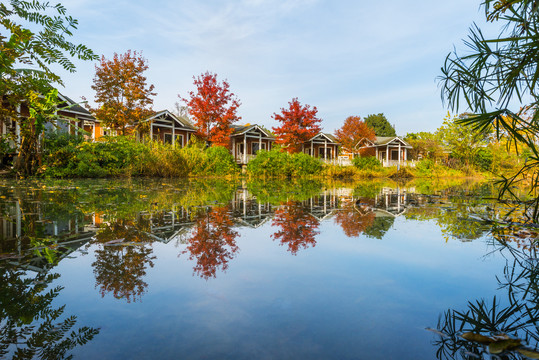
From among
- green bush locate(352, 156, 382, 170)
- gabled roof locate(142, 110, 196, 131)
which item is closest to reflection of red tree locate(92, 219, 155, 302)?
green bush locate(352, 156, 382, 170)

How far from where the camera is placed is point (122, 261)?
6.88ft

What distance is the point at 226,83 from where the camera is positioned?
90.1 ft

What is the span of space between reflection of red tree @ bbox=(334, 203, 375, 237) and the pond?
11 cm

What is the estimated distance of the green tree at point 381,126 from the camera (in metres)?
65.6

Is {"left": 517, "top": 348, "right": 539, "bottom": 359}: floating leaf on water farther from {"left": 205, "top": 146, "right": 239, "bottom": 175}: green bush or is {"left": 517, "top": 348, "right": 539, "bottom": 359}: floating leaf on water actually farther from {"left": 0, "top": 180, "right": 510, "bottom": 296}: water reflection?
{"left": 205, "top": 146, "right": 239, "bottom": 175}: green bush

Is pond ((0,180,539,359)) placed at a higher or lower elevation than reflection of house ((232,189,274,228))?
lower

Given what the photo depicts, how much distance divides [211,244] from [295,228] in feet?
3.60

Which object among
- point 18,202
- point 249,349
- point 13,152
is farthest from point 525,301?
point 13,152

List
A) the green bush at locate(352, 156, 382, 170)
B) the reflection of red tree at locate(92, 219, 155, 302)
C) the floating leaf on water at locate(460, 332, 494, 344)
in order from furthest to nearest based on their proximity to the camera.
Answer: the green bush at locate(352, 156, 382, 170) → the reflection of red tree at locate(92, 219, 155, 302) → the floating leaf on water at locate(460, 332, 494, 344)

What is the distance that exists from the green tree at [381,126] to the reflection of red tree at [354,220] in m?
64.9

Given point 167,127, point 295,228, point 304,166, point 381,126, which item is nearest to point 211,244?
point 295,228

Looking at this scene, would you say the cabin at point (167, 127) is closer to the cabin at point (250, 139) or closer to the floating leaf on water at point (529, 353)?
the cabin at point (250, 139)

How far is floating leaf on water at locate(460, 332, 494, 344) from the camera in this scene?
1.20 metres

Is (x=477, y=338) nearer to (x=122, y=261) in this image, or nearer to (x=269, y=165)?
(x=122, y=261)
